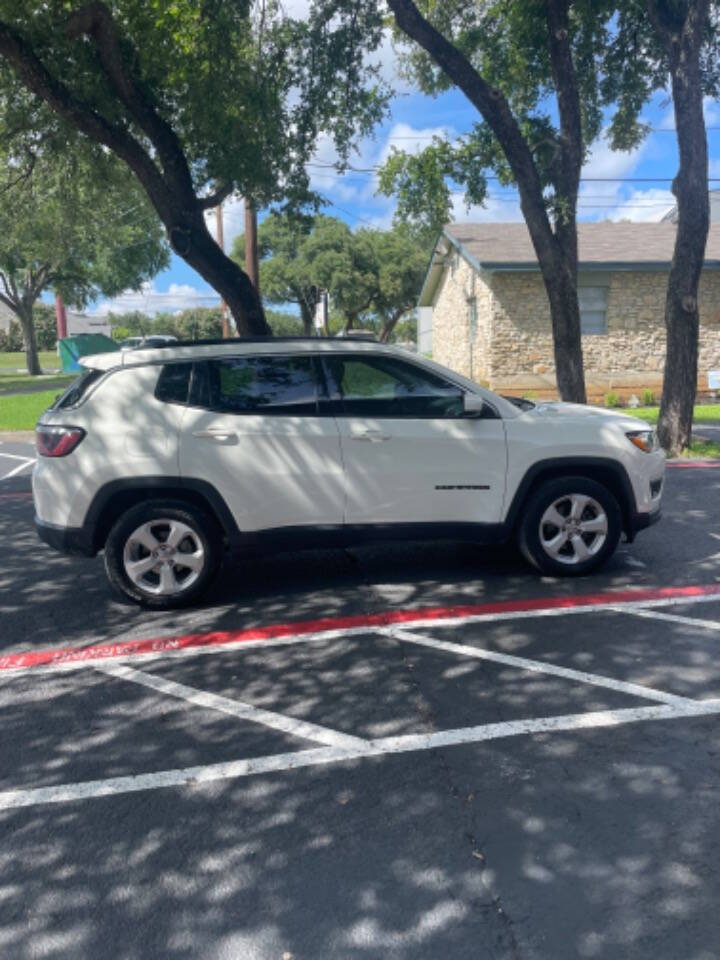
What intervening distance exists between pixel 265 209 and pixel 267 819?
11.8 meters

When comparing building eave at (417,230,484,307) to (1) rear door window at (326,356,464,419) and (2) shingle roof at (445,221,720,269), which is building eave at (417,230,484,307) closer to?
(2) shingle roof at (445,221,720,269)

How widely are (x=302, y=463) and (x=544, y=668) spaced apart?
2.12 metres

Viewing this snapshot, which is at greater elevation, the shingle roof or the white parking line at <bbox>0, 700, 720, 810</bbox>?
the shingle roof

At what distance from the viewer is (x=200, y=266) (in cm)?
1158

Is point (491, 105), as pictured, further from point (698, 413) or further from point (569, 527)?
point (698, 413)

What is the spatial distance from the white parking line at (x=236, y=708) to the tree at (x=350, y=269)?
41.0m

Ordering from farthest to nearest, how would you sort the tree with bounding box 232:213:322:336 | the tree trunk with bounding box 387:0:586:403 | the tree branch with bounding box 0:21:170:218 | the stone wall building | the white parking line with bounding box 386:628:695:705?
the tree with bounding box 232:213:322:336, the stone wall building, the tree trunk with bounding box 387:0:586:403, the tree branch with bounding box 0:21:170:218, the white parking line with bounding box 386:628:695:705

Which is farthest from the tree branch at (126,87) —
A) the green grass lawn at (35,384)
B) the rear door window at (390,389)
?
the green grass lawn at (35,384)

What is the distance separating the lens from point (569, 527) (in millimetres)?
6055

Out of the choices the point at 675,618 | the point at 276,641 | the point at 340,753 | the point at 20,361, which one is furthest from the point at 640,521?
the point at 20,361

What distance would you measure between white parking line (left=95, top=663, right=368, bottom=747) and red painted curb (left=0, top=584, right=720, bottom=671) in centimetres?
29

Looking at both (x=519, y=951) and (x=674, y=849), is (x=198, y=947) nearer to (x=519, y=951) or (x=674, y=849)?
(x=519, y=951)

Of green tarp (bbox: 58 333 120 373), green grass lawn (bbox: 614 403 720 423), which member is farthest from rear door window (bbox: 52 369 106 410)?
green tarp (bbox: 58 333 120 373)

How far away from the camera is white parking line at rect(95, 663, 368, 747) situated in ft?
12.6
